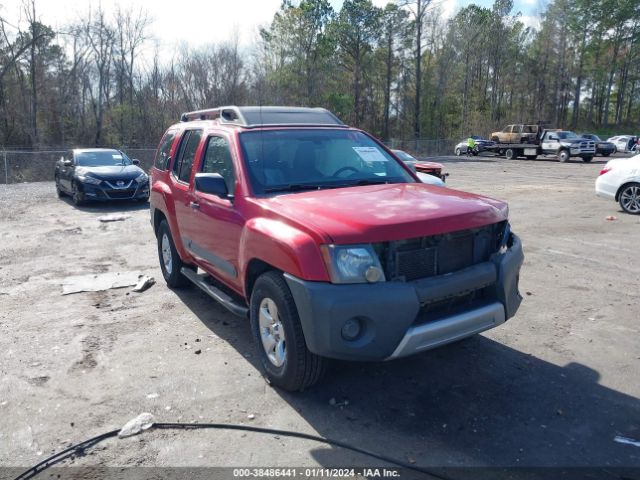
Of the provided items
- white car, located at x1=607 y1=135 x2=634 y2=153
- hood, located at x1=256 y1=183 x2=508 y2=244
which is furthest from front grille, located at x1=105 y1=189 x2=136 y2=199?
white car, located at x1=607 y1=135 x2=634 y2=153

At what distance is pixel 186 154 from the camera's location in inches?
231

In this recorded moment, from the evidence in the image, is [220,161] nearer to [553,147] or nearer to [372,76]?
[553,147]

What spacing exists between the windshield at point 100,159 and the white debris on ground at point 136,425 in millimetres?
12462

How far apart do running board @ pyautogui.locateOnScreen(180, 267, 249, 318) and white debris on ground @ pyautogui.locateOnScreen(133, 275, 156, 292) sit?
0.97 metres

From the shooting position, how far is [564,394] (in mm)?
3865

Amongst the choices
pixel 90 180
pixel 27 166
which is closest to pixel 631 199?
pixel 90 180

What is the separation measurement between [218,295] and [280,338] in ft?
3.89

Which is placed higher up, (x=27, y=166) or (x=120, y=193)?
(x=27, y=166)

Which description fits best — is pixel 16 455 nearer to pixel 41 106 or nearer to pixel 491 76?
pixel 41 106

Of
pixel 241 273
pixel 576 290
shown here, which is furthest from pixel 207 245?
pixel 576 290

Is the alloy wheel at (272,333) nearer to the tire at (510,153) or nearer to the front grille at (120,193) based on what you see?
the front grille at (120,193)

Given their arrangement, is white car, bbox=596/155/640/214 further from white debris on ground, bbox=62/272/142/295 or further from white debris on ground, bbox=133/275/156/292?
white debris on ground, bbox=62/272/142/295

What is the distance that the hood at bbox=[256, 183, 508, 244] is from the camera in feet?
11.0

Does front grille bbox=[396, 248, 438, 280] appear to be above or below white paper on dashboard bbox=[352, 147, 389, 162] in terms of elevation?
below
